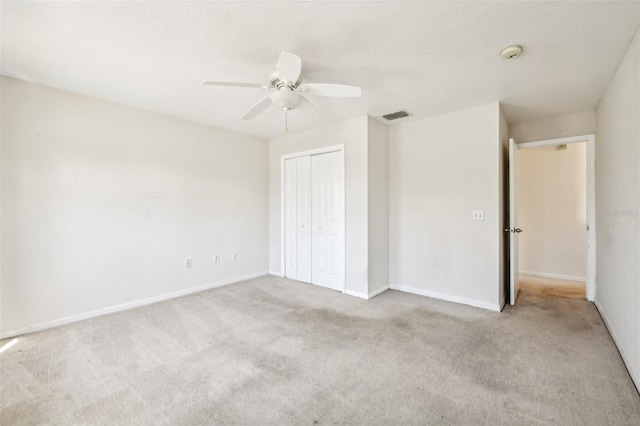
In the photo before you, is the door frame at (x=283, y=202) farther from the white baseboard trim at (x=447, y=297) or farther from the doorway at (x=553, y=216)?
the doorway at (x=553, y=216)

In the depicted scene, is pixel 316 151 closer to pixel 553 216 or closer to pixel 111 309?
pixel 111 309

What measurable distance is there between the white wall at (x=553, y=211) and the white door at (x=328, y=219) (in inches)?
133

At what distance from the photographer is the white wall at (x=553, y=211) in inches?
174

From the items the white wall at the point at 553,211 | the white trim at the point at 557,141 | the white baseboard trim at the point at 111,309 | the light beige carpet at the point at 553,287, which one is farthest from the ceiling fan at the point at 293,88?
the white wall at the point at 553,211

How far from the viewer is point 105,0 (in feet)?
5.39

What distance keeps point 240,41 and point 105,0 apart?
787 millimetres

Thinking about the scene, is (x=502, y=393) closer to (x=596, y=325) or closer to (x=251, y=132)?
(x=596, y=325)

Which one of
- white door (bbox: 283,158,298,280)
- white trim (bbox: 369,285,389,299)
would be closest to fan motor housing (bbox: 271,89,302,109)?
white door (bbox: 283,158,298,280)

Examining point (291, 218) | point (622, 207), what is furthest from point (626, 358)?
point (291, 218)

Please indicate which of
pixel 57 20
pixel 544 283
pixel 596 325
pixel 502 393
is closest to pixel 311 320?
pixel 502 393

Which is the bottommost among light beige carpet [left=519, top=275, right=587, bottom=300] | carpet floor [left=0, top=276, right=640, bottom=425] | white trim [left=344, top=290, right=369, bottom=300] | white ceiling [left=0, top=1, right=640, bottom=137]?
carpet floor [left=0, top=276, right=640, bottom=425]

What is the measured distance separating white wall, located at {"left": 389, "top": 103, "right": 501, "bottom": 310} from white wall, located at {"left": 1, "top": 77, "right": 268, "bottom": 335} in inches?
101

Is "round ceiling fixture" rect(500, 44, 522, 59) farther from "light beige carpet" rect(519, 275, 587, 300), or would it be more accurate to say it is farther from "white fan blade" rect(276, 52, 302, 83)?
"light beige carpet" rect(519, 275, 587, 300)

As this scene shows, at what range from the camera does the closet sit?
4039 millimetres
